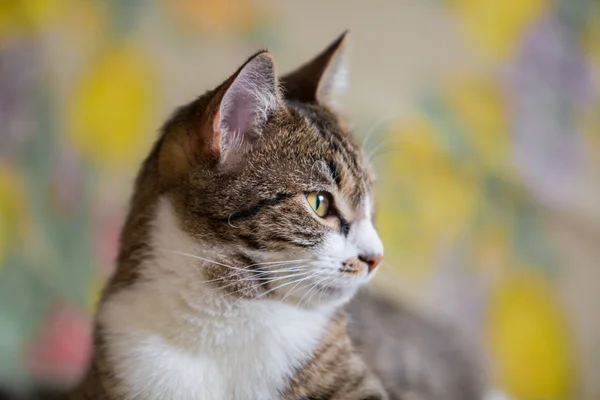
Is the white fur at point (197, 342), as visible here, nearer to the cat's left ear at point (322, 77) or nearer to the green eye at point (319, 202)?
the green eye at point (319, 202)

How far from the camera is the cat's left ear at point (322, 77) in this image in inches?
41.6

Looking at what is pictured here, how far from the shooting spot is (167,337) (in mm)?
903

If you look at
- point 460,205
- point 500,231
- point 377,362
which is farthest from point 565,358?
point 377,362

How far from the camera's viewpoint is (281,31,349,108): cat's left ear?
3.46 feet

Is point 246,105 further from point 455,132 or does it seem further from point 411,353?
point 455,132

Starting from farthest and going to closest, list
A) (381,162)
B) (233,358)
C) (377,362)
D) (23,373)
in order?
(381,162) → (23,373) → (377,362) → (233,358)

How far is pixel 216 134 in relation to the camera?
871 mm

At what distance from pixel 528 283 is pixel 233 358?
3.58 ft

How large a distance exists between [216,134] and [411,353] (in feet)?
2.18

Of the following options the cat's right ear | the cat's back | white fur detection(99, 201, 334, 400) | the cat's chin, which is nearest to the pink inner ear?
the cat's right ear

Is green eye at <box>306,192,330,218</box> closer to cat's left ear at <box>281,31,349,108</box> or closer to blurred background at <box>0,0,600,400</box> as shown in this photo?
cat's left ear at <box>281,31,349,108</box>

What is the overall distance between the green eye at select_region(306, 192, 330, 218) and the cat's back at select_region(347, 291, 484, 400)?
25cm

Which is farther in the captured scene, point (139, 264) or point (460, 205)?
point (460, 205)

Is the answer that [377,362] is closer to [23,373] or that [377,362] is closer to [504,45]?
[23,373]
